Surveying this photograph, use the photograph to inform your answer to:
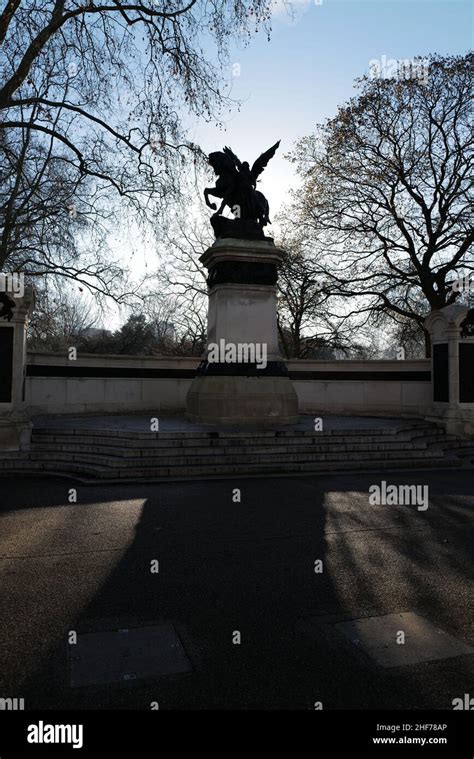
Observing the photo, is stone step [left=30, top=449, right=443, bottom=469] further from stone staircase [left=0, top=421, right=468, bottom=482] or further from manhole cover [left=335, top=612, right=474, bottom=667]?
manhole cover [left=335, top=612, right=474, bottom=667]

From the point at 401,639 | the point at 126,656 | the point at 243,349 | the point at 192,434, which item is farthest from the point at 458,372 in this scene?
the point at 126,656

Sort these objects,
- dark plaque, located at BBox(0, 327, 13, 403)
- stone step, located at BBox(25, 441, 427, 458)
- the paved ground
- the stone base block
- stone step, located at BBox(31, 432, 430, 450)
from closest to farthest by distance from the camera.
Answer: the paved ground
stone step, located at BBox(25, 441, 427, 458)
stone step, located at BBox(31, 432, 430, 450)
dark plaque, located at BBox(0, 327, 13, 403)
the stone base block

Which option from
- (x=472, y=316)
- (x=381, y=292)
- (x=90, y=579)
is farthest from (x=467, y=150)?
(x=90, y=579)

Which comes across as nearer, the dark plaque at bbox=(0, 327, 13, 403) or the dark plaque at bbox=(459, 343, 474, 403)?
the dark plaque at bbox=(0, 327, 13, 403)

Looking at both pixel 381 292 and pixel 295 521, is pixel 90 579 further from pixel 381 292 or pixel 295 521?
pixel 381 292

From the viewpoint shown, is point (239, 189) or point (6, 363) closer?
point (6, 363)

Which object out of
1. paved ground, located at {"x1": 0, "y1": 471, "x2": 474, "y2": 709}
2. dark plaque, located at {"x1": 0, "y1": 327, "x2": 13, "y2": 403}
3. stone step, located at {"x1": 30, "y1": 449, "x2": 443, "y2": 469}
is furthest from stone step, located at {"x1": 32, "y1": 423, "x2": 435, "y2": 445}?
paved ground, located at {"x1": 0, "y1": 471, "x2": 474, "y2": 709}

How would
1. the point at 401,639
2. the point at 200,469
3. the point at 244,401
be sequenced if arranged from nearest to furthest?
the point at 401,639 → the point at 200,469 → the point at 244,401

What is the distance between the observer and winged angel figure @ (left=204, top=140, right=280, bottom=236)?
15.2 m

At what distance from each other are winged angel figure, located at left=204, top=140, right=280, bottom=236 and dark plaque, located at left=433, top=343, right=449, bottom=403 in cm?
685

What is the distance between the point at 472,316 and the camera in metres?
15.4

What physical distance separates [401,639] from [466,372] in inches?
524

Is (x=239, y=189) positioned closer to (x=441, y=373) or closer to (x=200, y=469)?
(x=441, y=373)

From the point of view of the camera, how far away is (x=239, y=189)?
1541cm
